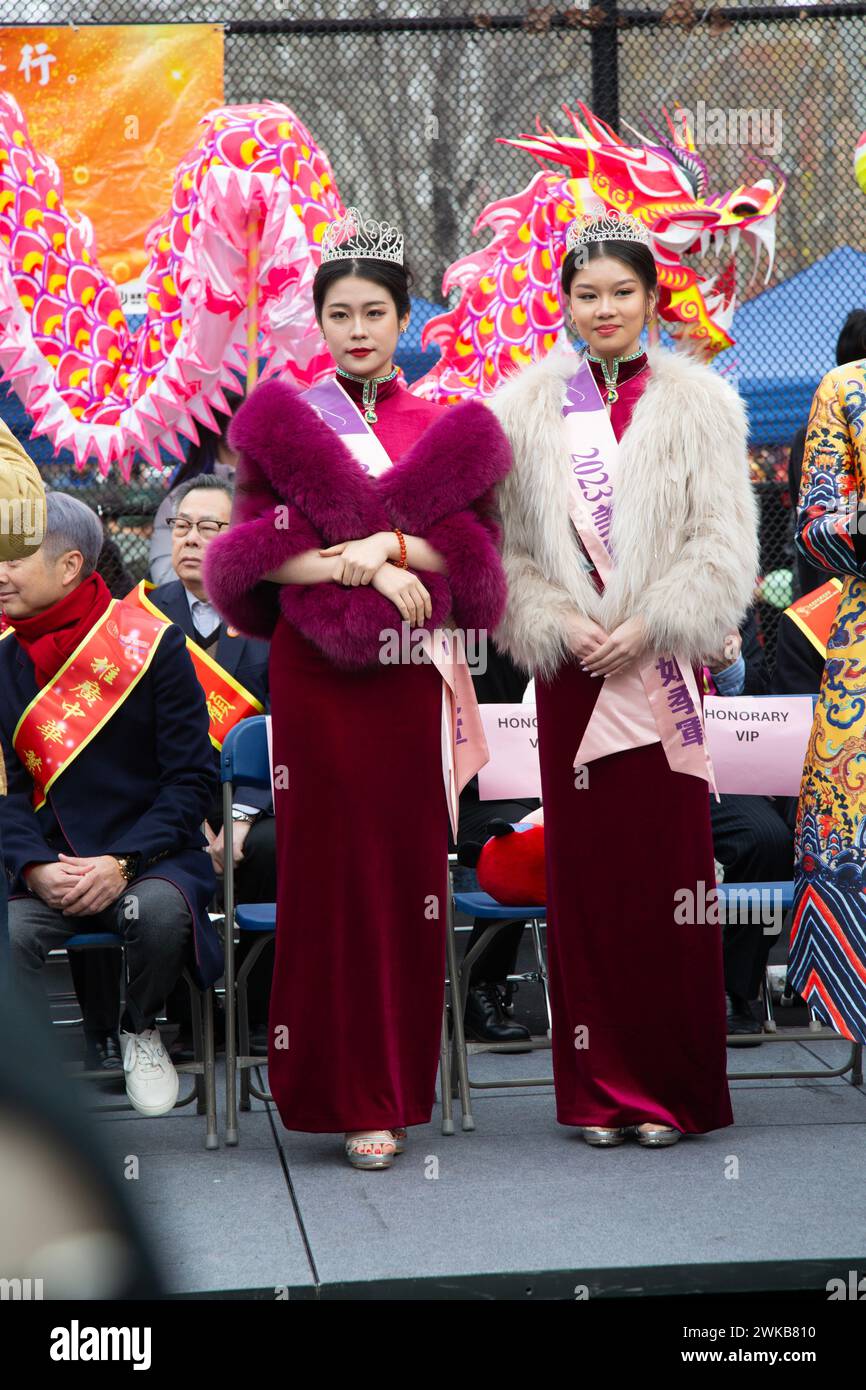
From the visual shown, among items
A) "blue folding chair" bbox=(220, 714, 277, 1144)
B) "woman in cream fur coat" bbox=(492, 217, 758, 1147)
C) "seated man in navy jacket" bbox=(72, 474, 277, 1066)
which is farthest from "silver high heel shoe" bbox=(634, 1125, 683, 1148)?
"seated man in navy jacket" bbox=(72, 474, 277, 1066)

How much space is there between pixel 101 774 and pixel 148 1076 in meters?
0.73

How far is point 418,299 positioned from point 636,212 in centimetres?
120

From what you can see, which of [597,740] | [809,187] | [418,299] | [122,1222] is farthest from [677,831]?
[809,187]

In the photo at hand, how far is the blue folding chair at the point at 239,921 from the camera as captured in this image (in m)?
4.00

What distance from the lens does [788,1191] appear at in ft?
11.3

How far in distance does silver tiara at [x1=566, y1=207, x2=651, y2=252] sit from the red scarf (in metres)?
1.45

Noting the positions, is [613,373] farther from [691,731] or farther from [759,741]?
[759,741]

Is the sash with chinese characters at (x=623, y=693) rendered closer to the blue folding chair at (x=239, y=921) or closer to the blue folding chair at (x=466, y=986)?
the blue folding chair at (x=466, y=986)

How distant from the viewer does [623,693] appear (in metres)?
3.75

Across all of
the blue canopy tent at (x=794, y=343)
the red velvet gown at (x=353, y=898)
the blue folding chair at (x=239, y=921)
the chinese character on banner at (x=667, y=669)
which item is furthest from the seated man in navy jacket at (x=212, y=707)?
the blue canopy tent at (x=794, y=343)

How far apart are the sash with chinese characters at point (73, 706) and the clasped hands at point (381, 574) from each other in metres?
0.81

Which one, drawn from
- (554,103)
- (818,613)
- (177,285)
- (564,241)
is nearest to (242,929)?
(818,613)

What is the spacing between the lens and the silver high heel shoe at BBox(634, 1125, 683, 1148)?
147 inches

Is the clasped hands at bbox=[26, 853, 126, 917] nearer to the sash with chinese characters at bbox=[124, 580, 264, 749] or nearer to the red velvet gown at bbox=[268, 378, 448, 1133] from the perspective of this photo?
the red velvet gown at bbox=[268, 378, 448, 1133]
